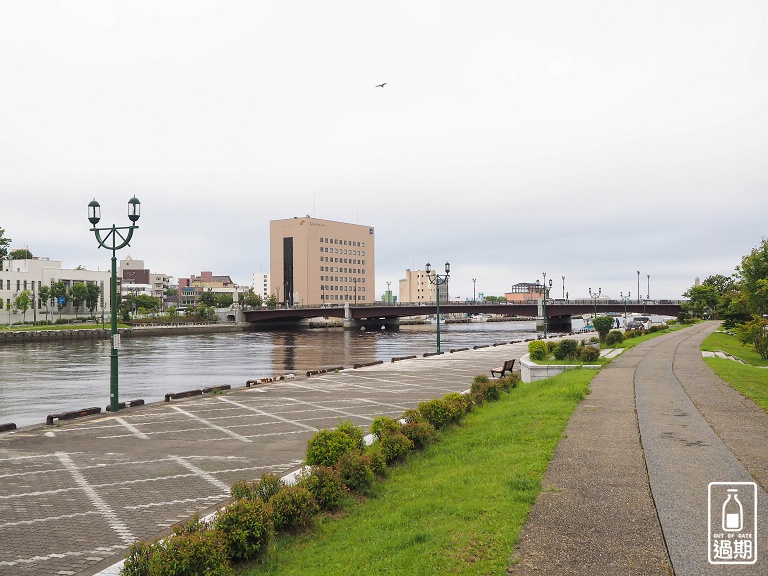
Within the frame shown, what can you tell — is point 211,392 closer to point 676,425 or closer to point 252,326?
point 676,425

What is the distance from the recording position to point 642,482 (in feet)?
27.8

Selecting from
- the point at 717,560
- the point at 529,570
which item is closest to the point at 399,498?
the point at 529,570

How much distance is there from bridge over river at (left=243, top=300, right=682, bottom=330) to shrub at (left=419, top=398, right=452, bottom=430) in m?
76.7

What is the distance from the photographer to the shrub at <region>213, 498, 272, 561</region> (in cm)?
715

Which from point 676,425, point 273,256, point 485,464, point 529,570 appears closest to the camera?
point 529,570

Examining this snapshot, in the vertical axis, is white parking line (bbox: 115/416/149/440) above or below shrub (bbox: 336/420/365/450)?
below

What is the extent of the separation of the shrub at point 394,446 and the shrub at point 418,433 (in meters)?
0.61

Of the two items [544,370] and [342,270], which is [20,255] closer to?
[342,270]

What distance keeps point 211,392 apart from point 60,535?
53.4 feet

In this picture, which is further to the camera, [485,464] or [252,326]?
[252,326]

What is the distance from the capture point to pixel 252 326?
131000 millimetres

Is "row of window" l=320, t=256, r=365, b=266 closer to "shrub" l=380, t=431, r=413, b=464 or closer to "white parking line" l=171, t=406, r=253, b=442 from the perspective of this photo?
"white parking line" l=171, t=406, r=253, b=442

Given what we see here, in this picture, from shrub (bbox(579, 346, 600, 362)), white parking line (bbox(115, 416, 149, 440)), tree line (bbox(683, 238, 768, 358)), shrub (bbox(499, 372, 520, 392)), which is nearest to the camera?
white parking line (bbox(115, 416, 149, 440))

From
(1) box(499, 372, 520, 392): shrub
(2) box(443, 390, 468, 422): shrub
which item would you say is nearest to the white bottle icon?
(2) box(443, 390, 468, 422): shrub
